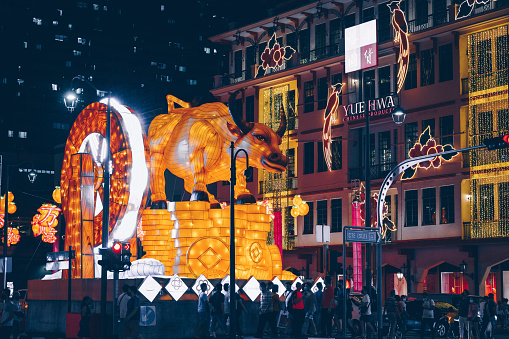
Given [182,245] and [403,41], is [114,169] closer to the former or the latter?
[182,245]

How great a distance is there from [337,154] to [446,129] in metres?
7.87

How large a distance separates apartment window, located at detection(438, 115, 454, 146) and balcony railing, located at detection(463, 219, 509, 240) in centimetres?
446

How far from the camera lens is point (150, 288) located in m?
29.5

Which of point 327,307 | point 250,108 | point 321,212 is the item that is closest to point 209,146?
point 327,307

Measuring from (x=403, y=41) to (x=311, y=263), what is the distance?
1495 centimetres

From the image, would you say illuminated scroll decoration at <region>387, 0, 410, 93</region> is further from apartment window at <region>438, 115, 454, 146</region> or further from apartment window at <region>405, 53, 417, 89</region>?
apartment window at <region>438, 115, 454, 146</region>

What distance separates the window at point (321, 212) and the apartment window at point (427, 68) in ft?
32.2

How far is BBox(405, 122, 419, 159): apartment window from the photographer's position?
49.0 m

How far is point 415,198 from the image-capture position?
48969 mm

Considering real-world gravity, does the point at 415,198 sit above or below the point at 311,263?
above

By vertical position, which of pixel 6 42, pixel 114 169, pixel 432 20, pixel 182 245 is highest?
pixel 6 42

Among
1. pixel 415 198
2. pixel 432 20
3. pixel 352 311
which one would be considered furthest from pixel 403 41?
pixel 352 311

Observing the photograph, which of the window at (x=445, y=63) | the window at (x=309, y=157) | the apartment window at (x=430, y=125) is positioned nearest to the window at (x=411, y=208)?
the apartment window at (x=430, y=125)

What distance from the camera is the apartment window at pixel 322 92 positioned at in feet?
177
